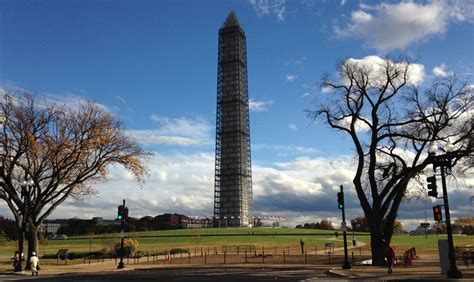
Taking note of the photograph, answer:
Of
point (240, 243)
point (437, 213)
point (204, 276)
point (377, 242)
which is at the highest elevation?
point (437, 213)

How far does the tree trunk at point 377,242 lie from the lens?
32281mm

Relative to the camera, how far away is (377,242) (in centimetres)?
3284

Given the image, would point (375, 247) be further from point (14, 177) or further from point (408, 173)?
point (14, 177)

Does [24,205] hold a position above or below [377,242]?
above

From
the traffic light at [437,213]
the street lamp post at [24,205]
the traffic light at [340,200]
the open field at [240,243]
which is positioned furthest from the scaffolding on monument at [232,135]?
the traffic light at [437,213]

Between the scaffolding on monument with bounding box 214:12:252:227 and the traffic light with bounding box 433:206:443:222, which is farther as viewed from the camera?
the scaffolding on monument with bounding box 214:12:252:227

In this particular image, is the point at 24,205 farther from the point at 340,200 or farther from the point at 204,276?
the point at 340,200

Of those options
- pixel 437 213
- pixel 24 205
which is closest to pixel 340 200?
pixel 437 213

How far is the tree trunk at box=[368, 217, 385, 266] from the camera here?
32281 mm

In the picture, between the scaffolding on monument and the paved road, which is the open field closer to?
the paved road

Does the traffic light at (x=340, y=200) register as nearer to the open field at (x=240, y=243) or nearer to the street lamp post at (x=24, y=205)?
the street lamp post at (x=24, y=205)

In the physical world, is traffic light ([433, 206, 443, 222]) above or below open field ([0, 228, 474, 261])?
above

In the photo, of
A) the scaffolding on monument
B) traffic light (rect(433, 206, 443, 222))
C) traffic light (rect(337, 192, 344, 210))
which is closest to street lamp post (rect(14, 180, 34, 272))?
traffic light (rect(337, 192, 344, 210))

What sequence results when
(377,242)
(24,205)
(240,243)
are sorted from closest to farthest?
(377,242) < (24,205) < (240,243)
